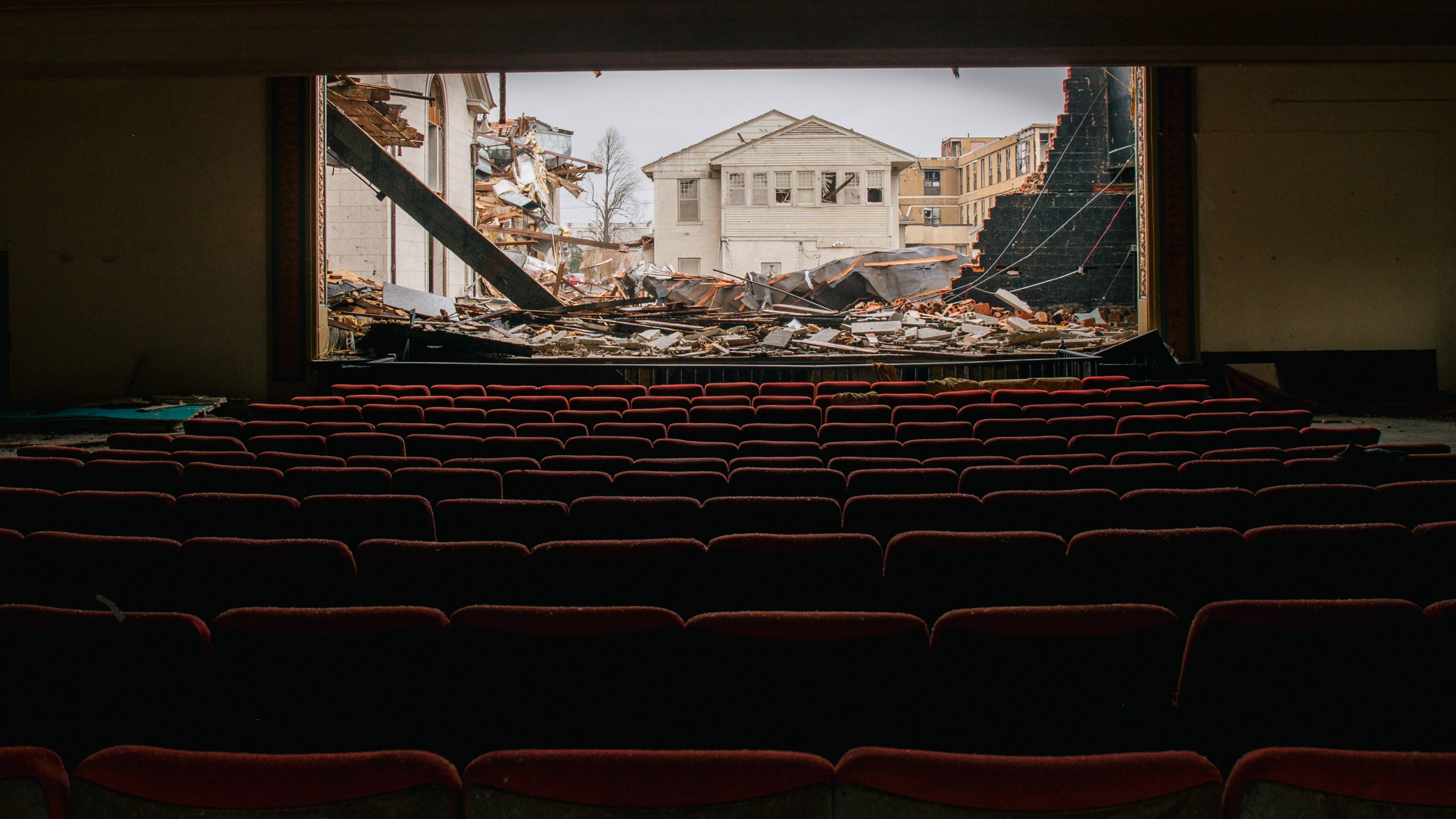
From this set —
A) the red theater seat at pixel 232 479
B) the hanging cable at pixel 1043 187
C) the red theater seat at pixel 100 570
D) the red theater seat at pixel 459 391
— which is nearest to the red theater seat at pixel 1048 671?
→ the red theater seat at pixel 100 570

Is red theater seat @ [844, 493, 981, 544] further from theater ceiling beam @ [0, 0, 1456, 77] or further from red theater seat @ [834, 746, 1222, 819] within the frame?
theater ceiling beam @ [0, 0, 1456, 77]

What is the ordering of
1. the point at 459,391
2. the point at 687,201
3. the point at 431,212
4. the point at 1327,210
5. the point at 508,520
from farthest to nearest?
the point at 687,201 → the point at 431,212 → the point at 1327,210 → the point at 459,391 → the point at 508,520

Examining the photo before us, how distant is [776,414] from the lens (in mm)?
5230

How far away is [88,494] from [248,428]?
7.34ft

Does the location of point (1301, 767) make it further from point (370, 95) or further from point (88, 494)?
point (370, 95)

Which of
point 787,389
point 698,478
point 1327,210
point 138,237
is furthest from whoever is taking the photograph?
point 1327,210

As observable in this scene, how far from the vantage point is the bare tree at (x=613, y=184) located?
27594 mm

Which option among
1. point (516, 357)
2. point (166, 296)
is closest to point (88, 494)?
point (516, 357)

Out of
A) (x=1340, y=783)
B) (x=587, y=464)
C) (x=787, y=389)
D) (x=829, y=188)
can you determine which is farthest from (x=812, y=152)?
(x=1340, y=783)

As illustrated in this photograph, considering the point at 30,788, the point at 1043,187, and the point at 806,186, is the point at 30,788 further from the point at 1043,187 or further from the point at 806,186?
the point at 806,186

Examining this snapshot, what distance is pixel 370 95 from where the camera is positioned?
12.1 metres

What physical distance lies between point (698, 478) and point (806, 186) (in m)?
19.8

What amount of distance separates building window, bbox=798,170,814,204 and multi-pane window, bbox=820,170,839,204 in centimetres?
24

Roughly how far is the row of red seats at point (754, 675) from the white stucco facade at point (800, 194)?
20.2 metres
